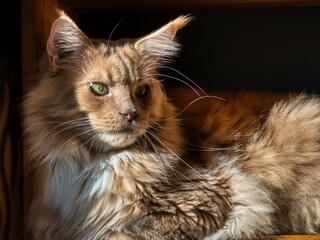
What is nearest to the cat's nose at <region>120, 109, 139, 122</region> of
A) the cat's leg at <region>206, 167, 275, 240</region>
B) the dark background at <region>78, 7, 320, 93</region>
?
the cat's leg at <region>206, 167, 275, 240</region>

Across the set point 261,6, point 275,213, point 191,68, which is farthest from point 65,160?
point 261,6

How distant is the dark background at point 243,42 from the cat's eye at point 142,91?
24.2 inches

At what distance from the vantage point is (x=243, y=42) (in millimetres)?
2078

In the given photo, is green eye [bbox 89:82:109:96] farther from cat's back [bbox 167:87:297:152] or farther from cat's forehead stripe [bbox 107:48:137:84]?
cat's back [bbox 167:87:297:152]

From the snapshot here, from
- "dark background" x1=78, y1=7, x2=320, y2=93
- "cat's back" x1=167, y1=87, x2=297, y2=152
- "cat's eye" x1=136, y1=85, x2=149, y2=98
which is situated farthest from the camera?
"dark background" x1=78, y1=7, x2=320, y2=93

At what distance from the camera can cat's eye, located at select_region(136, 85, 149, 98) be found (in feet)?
4.83

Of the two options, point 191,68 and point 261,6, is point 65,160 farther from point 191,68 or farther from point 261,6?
point 261,6

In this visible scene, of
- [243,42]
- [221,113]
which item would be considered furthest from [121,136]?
[243,42]

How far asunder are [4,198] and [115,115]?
1.59ft

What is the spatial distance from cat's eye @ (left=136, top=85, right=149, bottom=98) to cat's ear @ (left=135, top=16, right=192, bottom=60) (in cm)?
11

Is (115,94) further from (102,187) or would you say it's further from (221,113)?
(221,113)

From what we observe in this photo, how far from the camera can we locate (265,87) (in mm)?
2113

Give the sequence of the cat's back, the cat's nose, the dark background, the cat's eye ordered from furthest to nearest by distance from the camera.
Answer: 1. the dark background
2. the cat's back
3. the cat's eye
4. the cat's nose

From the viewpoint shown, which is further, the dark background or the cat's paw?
the dark background
